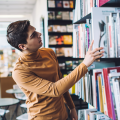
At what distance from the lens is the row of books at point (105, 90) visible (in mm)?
967

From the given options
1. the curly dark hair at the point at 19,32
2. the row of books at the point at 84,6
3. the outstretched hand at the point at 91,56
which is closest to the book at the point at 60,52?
the row of books at the point at 84,6

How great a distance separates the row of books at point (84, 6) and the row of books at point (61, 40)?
8.79 feet

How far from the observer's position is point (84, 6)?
1402 millimetres

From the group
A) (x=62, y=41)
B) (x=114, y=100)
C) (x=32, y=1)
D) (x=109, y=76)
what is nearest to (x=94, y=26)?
(x=109, y=76)

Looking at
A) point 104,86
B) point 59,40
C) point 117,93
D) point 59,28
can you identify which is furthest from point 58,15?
point 117,93

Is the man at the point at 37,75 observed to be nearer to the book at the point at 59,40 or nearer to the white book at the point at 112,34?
the white book at the point at 112,34

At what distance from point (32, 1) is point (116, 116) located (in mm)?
6100

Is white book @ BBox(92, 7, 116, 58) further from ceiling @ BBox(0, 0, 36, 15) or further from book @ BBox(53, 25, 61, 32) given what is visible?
ceiling @ BBox(0, 0, 36, 15)

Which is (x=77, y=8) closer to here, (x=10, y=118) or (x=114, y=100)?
(x=114, y=100)

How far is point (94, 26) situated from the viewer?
3.67 feet

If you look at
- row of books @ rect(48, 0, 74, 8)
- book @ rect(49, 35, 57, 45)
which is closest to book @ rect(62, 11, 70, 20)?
row of books @ rect(48, 0, 74, 8)

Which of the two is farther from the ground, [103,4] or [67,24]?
[67,24]

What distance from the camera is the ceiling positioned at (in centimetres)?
628

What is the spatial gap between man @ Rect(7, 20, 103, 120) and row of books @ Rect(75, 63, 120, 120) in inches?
5.6
